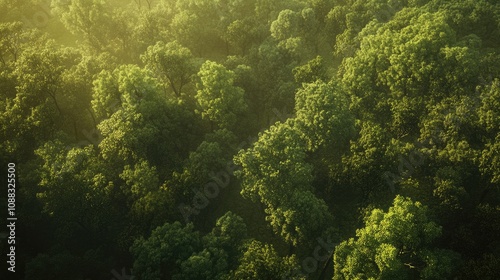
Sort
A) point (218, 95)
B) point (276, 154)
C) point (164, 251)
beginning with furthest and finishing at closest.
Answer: point (218, 95)
point (276, 154)
point (164, 251)

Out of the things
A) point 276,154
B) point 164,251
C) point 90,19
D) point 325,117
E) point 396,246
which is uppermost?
point 90,19

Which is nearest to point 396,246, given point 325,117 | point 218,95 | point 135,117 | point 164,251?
point 325,117

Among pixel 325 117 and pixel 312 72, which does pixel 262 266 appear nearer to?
pixel 325 117

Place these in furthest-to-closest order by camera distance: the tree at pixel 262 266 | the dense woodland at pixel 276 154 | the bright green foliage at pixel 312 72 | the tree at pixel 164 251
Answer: the bright green foliage at pixel 312 72 < the tree at pixel 164 251 < the dense woodland at pixel 276 154 < the tree at pixel 262 266

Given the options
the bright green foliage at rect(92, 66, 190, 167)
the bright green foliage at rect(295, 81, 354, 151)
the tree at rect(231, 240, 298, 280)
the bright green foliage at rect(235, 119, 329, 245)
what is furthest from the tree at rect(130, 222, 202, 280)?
the bright green foliage at rect(295, 81, 354, 151)

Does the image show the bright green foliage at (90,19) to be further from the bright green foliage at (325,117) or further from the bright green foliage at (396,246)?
the bright green foliage at (396,246)

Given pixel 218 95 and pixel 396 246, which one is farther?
pixel 218 95


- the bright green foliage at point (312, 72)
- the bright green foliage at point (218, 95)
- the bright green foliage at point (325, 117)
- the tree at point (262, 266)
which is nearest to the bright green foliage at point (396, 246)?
the tree at point (262, 266)
